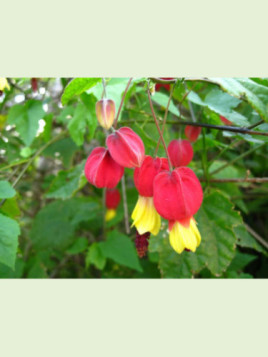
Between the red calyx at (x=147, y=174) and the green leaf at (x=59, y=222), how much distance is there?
0.55 meters

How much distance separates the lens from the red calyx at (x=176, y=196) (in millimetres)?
430

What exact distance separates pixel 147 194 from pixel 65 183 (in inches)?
15.7

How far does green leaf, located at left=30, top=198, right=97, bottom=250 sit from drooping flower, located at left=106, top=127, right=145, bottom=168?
0.58 metres

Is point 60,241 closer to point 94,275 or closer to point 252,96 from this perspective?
point 94,275

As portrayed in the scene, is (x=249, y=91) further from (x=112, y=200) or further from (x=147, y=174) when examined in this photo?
(x=112, y=200)

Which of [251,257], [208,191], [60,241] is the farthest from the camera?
[60,241]

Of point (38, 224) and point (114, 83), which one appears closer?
point (114, 83)

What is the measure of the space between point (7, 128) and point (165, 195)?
2.62 ft

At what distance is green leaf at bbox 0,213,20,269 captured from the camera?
1.60 feet

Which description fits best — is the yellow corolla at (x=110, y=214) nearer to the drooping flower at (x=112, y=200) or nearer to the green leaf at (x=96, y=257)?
the drooping flower at (x=112, y=200)

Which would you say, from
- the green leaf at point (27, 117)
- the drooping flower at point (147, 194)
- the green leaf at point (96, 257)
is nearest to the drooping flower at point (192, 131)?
the drooping flower at point (147, 194)

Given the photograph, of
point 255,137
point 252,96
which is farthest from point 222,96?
point 252,96

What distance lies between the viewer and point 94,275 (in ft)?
3.75

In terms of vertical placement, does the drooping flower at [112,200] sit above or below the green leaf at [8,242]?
below
